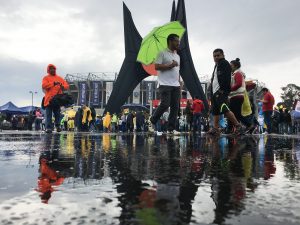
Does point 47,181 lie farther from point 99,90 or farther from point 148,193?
point 99,90

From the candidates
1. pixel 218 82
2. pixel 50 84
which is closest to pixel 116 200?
pixel 218 82

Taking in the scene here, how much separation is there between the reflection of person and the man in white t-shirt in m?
4.09

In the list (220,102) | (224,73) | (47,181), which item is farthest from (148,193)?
(220,102)

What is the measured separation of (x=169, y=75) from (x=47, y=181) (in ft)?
16.1

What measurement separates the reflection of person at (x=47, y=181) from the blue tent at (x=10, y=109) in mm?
34266

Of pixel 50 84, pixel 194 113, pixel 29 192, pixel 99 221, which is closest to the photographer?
pixel 99 221

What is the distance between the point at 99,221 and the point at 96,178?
0.87 metres

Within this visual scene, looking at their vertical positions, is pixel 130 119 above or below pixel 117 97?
below

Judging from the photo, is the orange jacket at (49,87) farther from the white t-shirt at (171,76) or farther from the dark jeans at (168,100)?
the white t-shirt at (171,76)

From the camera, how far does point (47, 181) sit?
194 cm

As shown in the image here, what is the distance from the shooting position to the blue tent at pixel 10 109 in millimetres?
34719

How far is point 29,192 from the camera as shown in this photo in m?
1.64

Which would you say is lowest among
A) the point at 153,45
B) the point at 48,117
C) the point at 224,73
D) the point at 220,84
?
the point at 48,117

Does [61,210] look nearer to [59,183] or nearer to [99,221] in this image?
[99,221]
